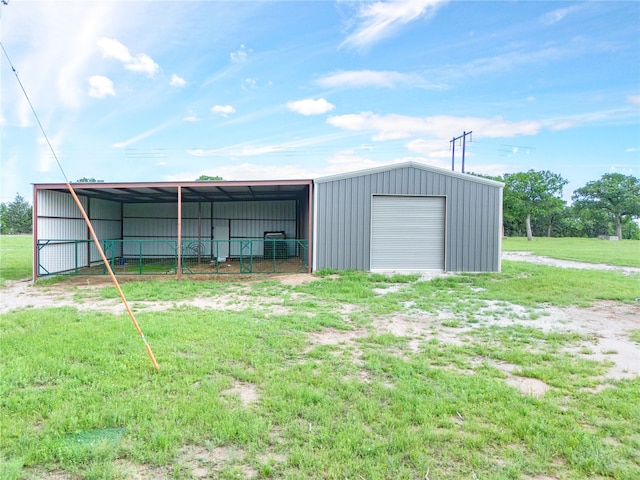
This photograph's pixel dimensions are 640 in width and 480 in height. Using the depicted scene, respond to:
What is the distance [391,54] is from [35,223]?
13.5 meters

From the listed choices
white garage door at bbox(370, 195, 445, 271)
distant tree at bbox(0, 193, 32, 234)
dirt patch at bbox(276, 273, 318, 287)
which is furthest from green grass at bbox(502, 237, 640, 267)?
distant tree at bbox(0, 193, 32, 234)

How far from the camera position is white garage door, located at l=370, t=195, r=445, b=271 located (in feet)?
36.2

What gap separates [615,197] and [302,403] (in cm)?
4644

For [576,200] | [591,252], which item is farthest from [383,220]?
[576,200]

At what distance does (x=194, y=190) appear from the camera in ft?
41.3

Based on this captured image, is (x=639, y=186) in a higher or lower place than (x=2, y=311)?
higher

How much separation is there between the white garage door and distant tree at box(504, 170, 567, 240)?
29.8m

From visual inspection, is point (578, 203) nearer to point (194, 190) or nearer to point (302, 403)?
point (194, 190)

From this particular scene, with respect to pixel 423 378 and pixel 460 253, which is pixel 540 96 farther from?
pixel 423 378

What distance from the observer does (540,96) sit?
16.8 metres

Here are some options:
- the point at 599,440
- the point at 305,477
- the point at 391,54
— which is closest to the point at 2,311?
the point at 305,477

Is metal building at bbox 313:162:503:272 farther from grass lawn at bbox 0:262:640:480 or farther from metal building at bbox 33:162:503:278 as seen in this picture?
grass lawn at bbox 0:262:640:480

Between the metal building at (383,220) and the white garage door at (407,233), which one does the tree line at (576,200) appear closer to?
the metal building at (383,220)

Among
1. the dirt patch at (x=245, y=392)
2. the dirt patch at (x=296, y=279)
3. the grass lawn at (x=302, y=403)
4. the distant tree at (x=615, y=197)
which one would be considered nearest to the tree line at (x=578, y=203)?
the distant tree at (x=615, y=197)
